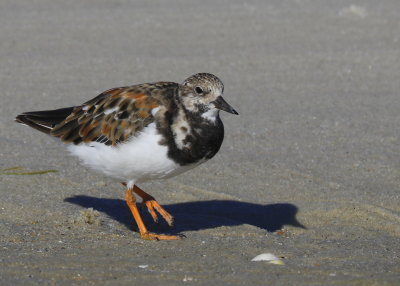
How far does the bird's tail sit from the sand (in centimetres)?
60

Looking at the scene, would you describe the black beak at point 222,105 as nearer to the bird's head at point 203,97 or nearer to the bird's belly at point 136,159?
the bird's head at point 203,97

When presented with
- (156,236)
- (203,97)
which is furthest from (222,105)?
(156,236)

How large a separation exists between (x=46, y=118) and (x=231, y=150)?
7.87 ft

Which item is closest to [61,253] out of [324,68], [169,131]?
[169,131]

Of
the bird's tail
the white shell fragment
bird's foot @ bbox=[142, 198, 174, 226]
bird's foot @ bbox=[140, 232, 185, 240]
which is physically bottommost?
bird's foot @ bbox=[140, 232, 185, 240]

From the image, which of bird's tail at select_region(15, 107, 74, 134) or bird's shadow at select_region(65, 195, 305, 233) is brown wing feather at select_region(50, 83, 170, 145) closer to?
bird's tail at select_region(15, 107, 74, 134)

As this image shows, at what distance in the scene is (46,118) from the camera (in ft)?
23.6

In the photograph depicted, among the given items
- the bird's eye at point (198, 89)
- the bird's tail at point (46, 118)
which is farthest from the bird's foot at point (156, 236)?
the bird's tail at point (46, 118)

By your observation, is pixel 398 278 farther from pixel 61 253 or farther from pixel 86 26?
pixel 86 26

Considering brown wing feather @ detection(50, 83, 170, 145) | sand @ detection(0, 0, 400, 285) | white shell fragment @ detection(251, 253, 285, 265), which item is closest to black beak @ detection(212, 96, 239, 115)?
brown wing feather @ detection(50, 83, 170, 145)

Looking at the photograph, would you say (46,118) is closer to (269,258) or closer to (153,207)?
(153,207)

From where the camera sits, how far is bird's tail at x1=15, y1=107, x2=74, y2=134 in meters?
7.15

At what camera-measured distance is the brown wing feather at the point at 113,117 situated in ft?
21.0

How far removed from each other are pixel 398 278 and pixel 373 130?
453 cm
